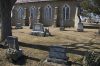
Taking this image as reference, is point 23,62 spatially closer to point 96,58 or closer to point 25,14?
point 96,58

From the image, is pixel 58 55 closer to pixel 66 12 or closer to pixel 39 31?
pixel 39 31

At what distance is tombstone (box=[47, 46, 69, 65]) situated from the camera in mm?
12594

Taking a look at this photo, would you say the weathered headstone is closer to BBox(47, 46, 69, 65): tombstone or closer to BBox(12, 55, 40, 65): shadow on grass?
BBox(12, 55, 40, 65): shadow on grass

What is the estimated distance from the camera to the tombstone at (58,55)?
12.6 m

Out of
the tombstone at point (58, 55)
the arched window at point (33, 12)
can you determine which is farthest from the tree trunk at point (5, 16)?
the arched window at point (33, 12)

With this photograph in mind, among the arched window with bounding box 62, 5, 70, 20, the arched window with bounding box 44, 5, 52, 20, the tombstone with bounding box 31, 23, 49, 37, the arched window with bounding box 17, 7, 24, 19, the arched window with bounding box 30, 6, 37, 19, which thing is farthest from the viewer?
the arched window with bounding box 17, 7, 24, 19

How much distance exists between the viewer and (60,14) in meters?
37.8

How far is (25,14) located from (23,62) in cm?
2834

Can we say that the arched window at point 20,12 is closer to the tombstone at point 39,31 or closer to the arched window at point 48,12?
the arched window at point 48,12

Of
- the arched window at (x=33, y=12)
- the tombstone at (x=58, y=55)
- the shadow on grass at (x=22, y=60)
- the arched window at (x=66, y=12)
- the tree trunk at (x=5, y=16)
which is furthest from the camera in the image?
the arched window at (x=33, y=12)

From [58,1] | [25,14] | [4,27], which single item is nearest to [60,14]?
[58,1]

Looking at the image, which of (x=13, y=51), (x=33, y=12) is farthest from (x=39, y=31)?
(x=33, y=12)

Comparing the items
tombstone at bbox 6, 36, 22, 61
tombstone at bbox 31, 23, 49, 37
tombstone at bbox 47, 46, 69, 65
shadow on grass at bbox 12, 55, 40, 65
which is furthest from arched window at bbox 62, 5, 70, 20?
tombstone at bbox 47, 46, 69, 65

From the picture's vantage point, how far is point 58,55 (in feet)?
41.8
